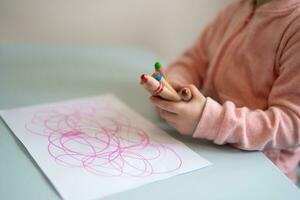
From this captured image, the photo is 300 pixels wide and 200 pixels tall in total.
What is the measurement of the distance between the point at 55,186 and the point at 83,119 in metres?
0.19

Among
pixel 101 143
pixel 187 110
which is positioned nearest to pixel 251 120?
pixel 187 110

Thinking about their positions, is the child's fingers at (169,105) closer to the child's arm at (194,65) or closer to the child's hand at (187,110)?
the child's hand at (187,110)

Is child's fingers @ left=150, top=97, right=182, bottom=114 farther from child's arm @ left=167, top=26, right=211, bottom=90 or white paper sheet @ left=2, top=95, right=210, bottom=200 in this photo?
child's arm @ left=167, top=26, right=211, bottom=90

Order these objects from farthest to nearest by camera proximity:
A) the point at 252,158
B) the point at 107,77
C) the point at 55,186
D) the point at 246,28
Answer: the point at 107,77, the point at 246,28, the point at 252,158, the point at 55,186

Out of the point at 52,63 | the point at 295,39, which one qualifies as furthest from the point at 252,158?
the point at 52,63

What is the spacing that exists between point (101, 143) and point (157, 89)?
0.11m

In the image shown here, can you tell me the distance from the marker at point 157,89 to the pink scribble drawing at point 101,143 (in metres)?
0.07

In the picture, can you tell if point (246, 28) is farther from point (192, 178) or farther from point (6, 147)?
point (6, 147)

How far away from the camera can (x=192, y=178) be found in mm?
491

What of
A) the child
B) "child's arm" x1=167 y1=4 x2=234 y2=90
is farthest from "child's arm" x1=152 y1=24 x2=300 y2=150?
"child's arm" x1=167 y1=4 x2=234 y2=90

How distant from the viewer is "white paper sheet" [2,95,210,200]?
0.46 m

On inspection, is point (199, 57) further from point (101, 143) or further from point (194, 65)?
point (101, 143)

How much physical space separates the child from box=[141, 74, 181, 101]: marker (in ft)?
0.04

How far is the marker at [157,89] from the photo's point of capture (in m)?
0.51
